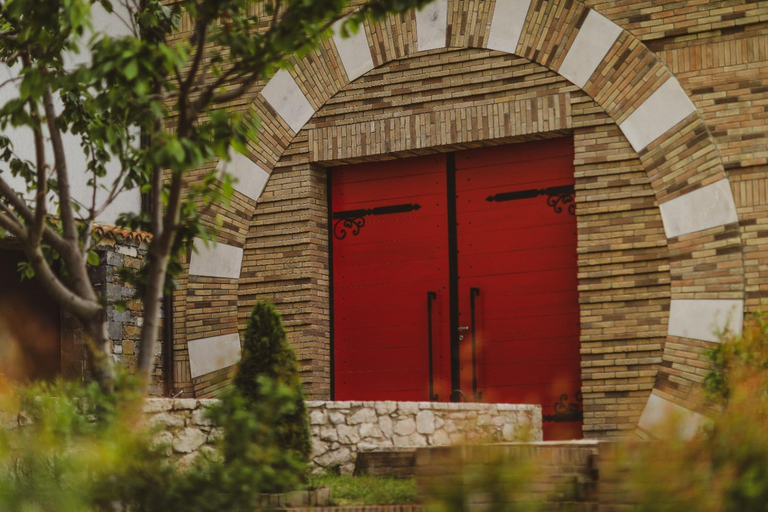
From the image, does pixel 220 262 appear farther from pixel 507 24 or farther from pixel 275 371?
pixel 275 371

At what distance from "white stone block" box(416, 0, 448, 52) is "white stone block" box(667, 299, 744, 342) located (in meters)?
3.15

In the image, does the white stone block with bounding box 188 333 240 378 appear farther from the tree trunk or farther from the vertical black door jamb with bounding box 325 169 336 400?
the tree trunk

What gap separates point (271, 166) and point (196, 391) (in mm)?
2253

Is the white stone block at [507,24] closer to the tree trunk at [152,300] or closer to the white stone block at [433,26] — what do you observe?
the white stone block at [433,26]

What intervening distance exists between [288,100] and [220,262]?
168 centimetres

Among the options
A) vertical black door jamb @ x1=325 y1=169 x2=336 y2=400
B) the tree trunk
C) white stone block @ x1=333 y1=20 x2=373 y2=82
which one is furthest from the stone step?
white stone block @ x1=333 y1=20 x2=373 y2=82

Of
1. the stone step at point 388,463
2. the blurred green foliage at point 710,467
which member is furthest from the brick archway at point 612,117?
the blurred green foliage at point 710,467

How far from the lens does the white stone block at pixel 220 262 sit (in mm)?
10273

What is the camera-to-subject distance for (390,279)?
10.0 metres

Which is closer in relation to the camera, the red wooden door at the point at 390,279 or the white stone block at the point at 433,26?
the white stone block at the point at 433,26

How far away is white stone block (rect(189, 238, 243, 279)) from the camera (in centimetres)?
1027

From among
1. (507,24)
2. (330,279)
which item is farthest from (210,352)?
(507,24)

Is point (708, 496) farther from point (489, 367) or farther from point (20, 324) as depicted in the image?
point (20, 324)

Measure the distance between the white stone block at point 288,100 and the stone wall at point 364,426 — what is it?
11.1 feet
